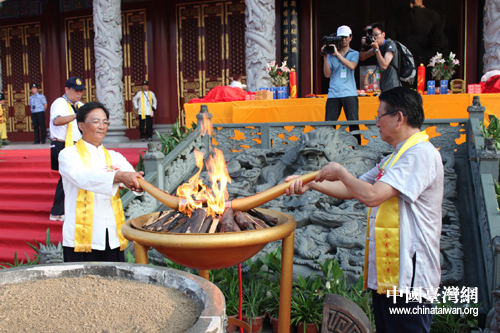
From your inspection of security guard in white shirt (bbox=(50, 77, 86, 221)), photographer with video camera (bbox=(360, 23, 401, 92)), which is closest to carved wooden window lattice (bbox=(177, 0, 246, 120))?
photographer with video camera (bbox=(360, 23, 401, 92))

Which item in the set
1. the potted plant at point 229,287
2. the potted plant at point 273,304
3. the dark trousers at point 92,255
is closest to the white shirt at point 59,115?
the dark trousers at point 92,255

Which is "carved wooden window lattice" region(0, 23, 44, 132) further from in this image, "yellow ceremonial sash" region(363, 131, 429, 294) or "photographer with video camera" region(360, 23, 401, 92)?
"yellow ceremonial sash" region(363, 131, 429, 294)

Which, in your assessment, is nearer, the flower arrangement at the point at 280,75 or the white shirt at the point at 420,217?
the white shirt at the point at 420,217

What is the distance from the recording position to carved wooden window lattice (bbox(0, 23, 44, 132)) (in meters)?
12.5

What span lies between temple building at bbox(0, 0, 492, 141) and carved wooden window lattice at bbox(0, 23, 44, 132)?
1.2 inches

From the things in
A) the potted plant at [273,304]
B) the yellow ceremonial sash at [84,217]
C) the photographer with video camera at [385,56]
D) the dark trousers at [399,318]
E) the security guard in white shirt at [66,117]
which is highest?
the photographer with video camera at [385,56]

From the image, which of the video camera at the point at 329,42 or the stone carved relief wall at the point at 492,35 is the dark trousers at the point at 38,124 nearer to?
the video camera at the point at 329,42

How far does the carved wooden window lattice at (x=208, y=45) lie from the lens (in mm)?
10953

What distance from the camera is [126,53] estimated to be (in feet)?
38.0

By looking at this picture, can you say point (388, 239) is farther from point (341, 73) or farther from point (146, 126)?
point (146, 126)

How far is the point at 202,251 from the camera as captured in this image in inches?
72.1

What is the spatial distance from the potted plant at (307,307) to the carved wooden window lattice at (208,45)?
319 inches

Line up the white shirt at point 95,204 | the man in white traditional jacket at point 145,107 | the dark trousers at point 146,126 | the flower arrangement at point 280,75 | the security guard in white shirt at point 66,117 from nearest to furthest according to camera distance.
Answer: the white shirt at point 95,204, the security guard in white shirt at point 66,117, the flower arrangement at point 280,75, the man in white traditional jacket at point 145,107, the dark trousers at point 146,126

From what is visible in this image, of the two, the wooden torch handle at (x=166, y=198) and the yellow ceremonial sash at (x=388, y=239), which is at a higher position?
the wooden torch handle at (x=166, y=198)
